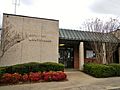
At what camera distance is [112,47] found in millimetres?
18797

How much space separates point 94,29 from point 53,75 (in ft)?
27.9

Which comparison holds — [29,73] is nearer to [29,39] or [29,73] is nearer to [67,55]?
[29,39]

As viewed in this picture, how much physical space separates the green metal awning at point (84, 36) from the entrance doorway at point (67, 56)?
2.69 metres

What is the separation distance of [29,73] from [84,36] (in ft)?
29.5

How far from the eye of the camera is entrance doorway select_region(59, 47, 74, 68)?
813 inches

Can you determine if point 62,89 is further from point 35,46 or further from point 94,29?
point 94,29

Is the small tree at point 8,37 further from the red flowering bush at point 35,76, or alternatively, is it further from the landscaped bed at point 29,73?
the red flowering bush at point 35,76

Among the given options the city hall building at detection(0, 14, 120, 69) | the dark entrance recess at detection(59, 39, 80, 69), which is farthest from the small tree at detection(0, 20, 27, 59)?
the dark entrance recess at detection(59, 39, 80, 69)

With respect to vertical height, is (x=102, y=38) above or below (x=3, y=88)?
above

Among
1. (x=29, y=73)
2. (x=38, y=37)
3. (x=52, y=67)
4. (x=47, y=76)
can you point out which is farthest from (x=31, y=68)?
(x=38, y=37)

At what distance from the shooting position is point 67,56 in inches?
814

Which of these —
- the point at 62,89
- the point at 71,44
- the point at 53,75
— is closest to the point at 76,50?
the point at 71,44

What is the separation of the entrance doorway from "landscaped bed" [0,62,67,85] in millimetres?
7224

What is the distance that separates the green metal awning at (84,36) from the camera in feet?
58.4
